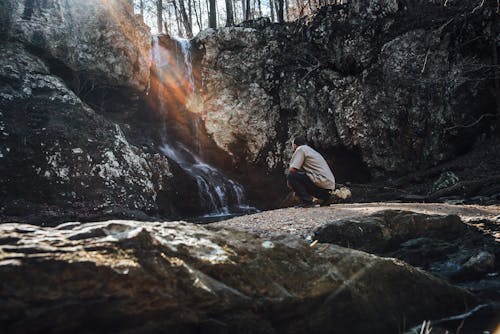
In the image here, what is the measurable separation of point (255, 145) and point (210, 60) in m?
4.75

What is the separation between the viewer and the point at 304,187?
801 cm

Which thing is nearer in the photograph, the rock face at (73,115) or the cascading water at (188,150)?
the rock face at (73,115)

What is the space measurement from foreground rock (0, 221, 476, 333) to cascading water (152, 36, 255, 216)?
10027 millimetres

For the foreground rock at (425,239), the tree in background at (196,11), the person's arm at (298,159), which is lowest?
the foreground rock at (425,239)

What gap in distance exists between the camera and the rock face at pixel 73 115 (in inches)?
385

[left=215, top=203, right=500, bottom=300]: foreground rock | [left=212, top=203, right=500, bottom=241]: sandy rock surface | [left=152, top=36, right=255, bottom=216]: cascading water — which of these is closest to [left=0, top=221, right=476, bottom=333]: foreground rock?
[left=215, top=203, right=500, bottom=300]: foreground rock

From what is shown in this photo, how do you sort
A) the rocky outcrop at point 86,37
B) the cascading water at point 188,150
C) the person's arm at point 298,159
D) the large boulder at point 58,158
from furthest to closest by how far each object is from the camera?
the cascading water at point 188,150
the rocky outcrop at point 86,37
the large boulder at point 58,158
the person's arm at point 298,159

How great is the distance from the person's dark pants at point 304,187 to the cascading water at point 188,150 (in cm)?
575

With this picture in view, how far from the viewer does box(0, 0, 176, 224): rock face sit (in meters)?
9.79

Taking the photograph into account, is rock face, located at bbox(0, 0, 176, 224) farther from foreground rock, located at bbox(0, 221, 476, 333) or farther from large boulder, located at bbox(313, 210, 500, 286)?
foreground rock, located at bbox(0, 221, 476, 333)

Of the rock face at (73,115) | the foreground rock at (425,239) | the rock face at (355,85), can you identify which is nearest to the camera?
the foreground rock at (425,239)

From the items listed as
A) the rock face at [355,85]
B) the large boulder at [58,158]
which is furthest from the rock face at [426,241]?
the rock face at [355,85]

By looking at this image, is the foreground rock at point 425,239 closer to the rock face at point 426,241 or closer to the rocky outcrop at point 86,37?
the rock face at point 426,241

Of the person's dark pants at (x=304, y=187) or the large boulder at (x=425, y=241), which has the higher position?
the person's dark pants at (x=304, y=187)
